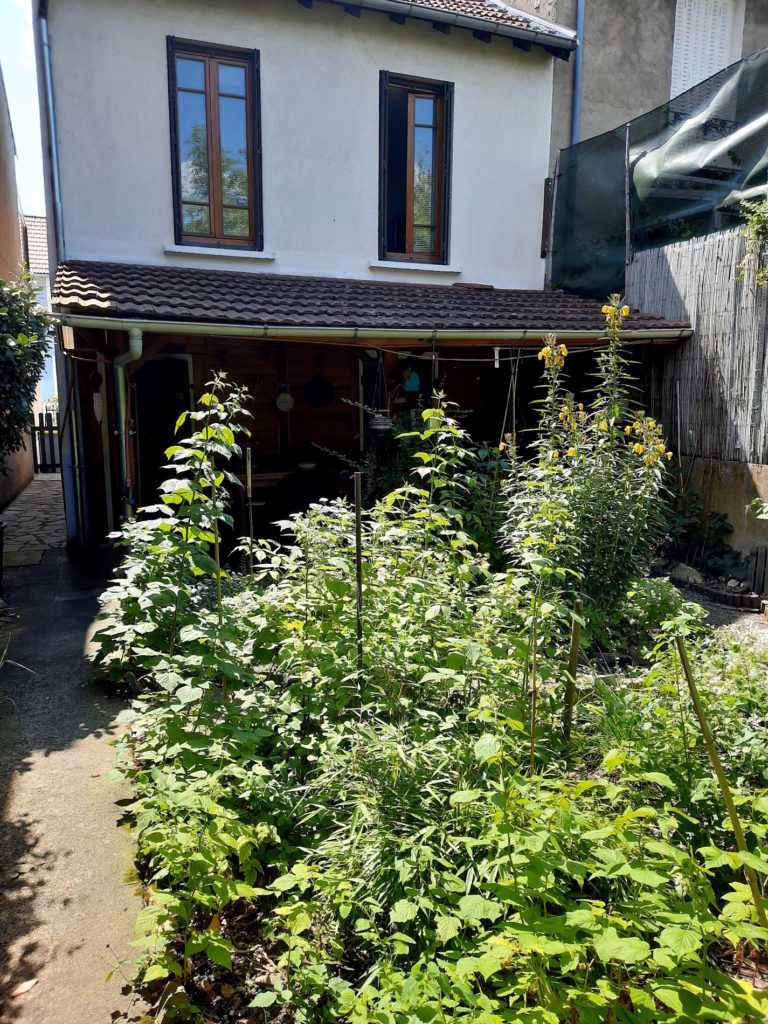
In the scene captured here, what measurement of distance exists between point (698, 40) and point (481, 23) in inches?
177

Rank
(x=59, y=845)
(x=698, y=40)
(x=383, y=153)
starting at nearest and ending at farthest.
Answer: (x=59, y=845)
(x=383, y=153)
(x=698, y=40)

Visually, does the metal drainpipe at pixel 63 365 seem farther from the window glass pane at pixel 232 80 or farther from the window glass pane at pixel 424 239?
the window glass pane at pixel 424 239

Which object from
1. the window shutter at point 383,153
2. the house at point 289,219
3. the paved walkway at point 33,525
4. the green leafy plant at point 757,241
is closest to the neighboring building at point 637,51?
the house at point 289,219

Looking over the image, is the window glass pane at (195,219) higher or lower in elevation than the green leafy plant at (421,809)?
higher

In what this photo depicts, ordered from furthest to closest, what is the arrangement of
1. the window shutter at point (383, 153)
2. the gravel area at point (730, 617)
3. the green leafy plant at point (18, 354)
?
1. the window shutter at point (383, 153)
2. the green leafy plant at point (18, 354)
3. the gravel area at point (730, 617)

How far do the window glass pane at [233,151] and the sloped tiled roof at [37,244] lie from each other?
545 inches

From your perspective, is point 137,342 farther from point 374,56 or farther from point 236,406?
point 374,56

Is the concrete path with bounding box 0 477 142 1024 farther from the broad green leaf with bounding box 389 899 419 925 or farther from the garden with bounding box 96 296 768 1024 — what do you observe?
the broad green leaf with bounding box 389 899 419 925

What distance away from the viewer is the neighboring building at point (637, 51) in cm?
1064

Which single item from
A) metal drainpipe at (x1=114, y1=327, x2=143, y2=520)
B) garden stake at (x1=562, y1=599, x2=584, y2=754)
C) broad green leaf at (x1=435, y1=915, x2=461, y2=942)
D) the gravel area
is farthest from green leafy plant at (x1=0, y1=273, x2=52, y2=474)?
the gravel area

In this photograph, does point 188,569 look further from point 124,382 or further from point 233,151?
point 233,151

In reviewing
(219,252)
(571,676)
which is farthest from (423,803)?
(219,252)

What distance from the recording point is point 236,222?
906 centimetres

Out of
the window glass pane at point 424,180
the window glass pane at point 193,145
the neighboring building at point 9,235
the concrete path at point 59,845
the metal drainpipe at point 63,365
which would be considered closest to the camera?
the concrete path at point 59,845
